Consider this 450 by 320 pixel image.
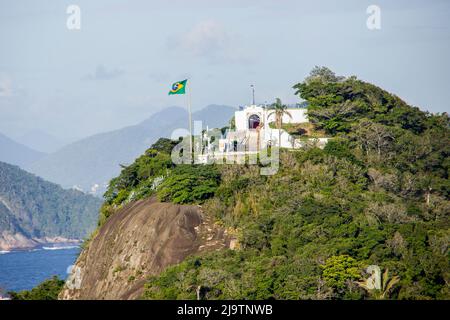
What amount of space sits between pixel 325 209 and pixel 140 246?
10641 mm

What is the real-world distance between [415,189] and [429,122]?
1461 cm

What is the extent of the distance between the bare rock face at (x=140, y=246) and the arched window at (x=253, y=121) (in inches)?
479

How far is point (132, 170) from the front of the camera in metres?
68.4

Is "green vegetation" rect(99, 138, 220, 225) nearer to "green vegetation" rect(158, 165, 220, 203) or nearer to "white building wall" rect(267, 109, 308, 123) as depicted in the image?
"green vegetation" rect(158, 165, 220, 203)

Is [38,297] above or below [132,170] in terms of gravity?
below

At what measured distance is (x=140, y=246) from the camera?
185 feet

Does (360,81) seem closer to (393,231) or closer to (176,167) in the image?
(176,167)

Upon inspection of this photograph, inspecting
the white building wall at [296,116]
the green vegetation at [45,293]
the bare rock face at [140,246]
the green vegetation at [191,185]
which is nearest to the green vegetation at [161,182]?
the green vegetation at [191,185]

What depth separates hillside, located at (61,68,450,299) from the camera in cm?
4800

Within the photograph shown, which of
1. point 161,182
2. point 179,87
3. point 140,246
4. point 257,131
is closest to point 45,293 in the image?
point 161,182

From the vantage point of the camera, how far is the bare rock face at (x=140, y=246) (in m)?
54.5

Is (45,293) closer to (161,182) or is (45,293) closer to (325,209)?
(161,182)
